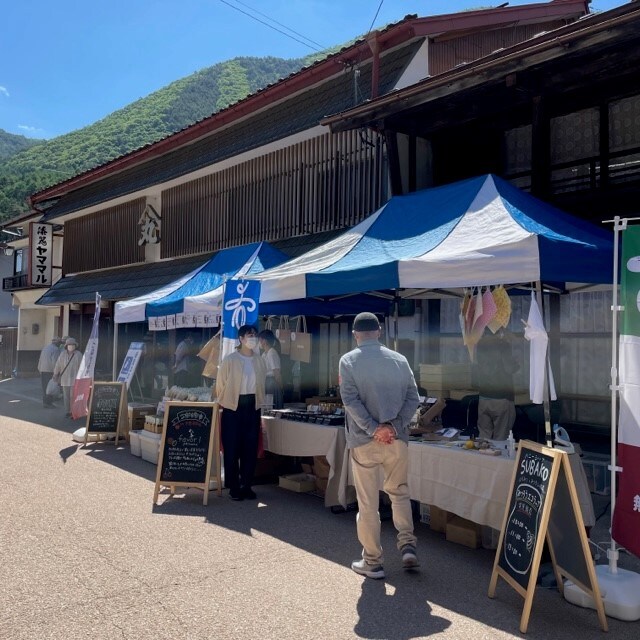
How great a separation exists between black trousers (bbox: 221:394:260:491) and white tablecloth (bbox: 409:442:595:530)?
6.31ft

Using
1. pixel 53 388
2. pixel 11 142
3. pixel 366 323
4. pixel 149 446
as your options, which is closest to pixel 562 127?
pixel 366 323

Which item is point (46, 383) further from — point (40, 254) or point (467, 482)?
point (467, 482)

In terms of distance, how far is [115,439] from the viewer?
10.5 m

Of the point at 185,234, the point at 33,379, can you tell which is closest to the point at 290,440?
the point at 185,234

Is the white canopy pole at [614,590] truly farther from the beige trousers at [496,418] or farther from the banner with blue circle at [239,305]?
the banner with blue circle at [239,305]

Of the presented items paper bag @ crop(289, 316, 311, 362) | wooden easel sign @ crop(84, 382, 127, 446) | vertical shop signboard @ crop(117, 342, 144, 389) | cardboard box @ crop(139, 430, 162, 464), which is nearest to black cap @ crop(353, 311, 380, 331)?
cardboard box @ crop(139, 430, 162, 464)

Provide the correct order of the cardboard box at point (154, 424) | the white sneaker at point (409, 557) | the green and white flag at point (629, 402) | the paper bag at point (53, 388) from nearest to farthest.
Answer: the green and white flag at point (629, 402), the white sneaker at point (409, 557), the cardboard box at point (154, 424), the paper bag at point (53, 388)

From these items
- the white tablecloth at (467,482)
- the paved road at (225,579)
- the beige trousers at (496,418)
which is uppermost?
the beige trousers at (496,418)

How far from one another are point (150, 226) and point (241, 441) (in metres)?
10.4

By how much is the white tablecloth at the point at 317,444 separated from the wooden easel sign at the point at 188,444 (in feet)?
2.18

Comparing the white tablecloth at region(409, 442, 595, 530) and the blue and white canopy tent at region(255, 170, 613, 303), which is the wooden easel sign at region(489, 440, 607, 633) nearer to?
the white tablecloth at region(409, 442, 595, 530)

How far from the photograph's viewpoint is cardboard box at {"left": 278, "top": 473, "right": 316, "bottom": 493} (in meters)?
7.17

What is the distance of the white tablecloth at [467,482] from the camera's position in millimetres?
4926

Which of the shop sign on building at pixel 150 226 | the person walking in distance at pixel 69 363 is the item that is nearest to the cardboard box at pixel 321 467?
the person walking in distance at pixel 69 363
